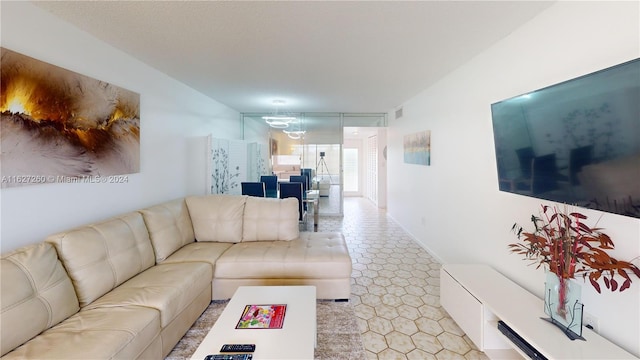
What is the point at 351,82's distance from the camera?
11.9 feet

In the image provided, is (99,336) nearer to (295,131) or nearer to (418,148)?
(418,148)

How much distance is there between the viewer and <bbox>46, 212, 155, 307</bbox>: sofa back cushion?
1.69m

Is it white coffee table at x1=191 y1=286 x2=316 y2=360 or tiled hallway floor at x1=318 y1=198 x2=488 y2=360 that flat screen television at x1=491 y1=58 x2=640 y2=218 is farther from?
white coffee table at x1=191 y1=286 x2=316 y2=360

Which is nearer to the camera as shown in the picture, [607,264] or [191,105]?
[607,264]

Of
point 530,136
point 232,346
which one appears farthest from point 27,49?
point 530,136

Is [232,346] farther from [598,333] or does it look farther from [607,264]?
[598,333]

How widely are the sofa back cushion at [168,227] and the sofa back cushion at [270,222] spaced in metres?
0.63

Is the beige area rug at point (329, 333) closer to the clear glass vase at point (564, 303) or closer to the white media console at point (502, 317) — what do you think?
the white media console at point (502, 317)

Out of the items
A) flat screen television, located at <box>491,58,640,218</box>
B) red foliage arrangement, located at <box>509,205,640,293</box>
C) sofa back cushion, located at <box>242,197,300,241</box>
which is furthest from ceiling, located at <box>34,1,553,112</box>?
sofa back cushion, located at <box>242,197,300,241</box>

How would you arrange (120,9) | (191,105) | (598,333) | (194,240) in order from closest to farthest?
(598,333)
(120,9)
(194,240)
(191,105)

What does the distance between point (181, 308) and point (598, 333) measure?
2716 mm

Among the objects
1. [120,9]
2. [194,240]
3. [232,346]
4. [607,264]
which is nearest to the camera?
[607,264]

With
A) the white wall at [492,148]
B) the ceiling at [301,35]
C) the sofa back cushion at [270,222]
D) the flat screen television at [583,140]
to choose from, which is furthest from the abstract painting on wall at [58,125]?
the white wall at [492,148]

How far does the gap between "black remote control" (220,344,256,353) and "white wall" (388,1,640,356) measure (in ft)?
6.64
